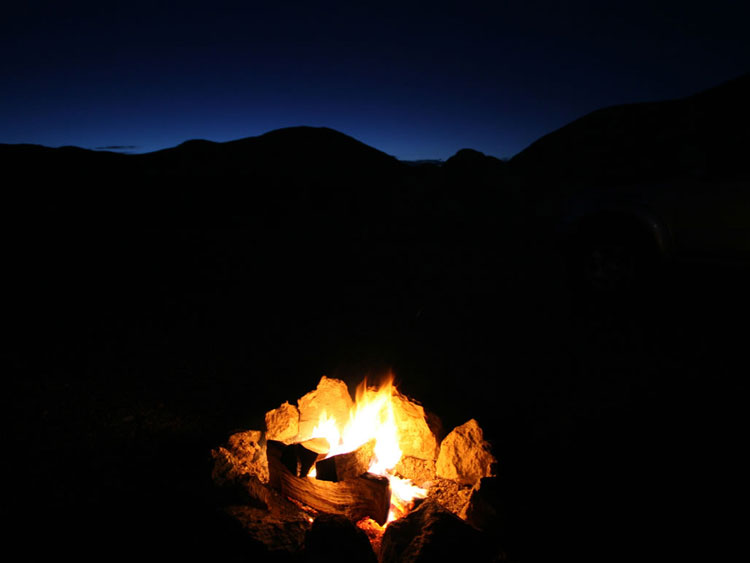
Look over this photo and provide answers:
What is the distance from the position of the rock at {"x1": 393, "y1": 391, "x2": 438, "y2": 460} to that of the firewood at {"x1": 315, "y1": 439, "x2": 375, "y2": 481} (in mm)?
489

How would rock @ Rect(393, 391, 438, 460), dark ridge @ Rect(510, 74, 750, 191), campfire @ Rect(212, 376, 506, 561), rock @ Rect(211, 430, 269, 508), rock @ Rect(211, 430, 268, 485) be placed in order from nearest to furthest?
campfire @ Rect(212, 376, 506, 561)
rock @ Rect(211, 430, 269, 508)
rock @ Rect(211, 430, 268, 485)
rock @ Rect(393, 391, 438, 460)
dark ridge @ Rect(510, 74, 750, 191)

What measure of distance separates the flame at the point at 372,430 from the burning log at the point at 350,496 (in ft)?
0.90

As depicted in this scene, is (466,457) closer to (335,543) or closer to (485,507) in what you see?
(485,507)

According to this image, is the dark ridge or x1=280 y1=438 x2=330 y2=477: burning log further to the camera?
the dark ridge

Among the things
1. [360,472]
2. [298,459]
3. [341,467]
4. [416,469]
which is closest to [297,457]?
[298,459]

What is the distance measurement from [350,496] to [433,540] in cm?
53

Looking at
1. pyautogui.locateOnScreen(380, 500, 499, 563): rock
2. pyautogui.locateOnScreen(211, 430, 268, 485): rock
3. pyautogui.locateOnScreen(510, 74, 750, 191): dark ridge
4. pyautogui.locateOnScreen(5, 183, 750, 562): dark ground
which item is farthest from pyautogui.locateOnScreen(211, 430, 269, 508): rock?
pyautogui.locateOnScreen(510, 74, 750, 191): dark ridge

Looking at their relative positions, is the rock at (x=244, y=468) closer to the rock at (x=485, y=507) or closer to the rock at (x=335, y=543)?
the rock at (x=335, y=543)

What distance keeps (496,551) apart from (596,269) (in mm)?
4656

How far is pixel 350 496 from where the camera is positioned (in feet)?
6.78

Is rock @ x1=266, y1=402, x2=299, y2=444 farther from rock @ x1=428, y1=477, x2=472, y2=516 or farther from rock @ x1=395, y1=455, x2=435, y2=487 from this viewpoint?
rock @ x1=428, y1=477, x2=472, y2=516

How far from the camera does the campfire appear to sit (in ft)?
5.96

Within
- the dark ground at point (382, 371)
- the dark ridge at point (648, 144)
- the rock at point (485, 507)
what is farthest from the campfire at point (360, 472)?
the dark ridge at point (648, 144)

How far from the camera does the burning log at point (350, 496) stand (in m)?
2.05
